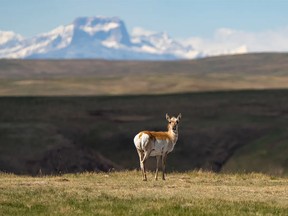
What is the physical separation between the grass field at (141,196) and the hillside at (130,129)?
46364mm

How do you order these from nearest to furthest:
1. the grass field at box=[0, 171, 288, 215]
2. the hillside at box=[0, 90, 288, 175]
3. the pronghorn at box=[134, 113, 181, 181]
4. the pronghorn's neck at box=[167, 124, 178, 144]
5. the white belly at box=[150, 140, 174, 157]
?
the grass field at box=[0, 171, 288, 215]
the pronghorn at box=[134, 113, 181, 181]
the white belly at box=[150, 140, 174, 157]
the pronghorn's neck at box=[167, 124, 178, 144]
the hillside at box=[0, 90, 288, 175]

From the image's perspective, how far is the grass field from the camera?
64.7 feet

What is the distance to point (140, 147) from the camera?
26938 millimetres

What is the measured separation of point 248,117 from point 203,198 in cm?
10195

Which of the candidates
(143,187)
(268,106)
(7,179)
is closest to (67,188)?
(143,187)

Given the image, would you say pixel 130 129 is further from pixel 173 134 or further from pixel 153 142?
pixel 153 142

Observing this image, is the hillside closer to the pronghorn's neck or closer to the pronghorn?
the pronghorn's neck

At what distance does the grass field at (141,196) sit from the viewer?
19734 mm

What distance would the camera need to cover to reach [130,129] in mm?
110125

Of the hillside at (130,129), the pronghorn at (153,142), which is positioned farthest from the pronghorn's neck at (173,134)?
the hillside at (130,129)

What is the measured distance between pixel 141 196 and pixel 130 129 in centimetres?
8798

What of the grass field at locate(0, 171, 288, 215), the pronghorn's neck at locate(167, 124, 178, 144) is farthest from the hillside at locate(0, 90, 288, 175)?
the grass field at locate(0, 171, 288, 215)

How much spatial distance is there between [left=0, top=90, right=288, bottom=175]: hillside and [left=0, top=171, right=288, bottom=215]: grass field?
152 feet

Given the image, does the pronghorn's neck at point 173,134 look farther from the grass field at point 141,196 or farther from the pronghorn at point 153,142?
the grass field at point 141,196
